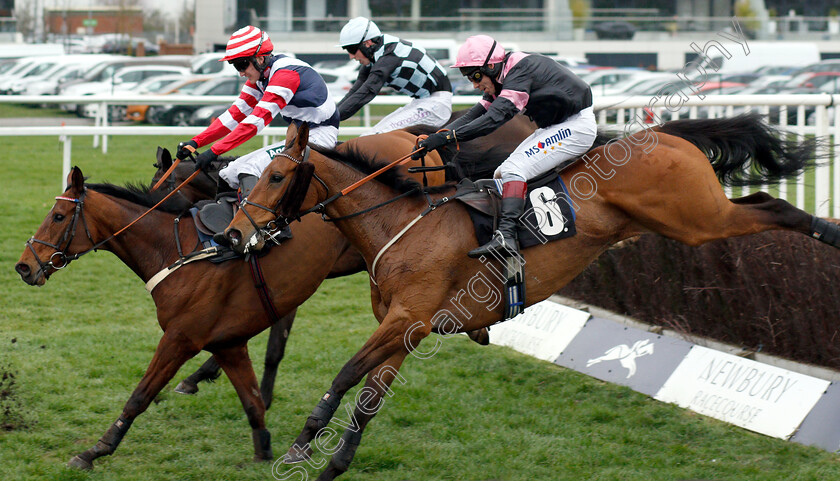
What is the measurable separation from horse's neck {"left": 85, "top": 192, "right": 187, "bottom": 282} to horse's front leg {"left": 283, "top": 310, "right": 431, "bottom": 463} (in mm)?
1195

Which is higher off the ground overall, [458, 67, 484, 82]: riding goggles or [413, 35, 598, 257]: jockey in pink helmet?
[458, 67, 484, 82]: riding goggles

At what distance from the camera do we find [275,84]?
15.5 ft

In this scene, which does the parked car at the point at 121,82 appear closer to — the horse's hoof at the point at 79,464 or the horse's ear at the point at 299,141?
the horse's hoof at the point at 79,464

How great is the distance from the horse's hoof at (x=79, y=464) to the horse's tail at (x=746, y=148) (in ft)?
10.9

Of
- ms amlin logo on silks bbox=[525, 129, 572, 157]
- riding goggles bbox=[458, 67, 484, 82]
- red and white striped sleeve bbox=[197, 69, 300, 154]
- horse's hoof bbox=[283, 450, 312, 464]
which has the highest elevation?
riding goggles bbox=[458, 67, 484, 82]

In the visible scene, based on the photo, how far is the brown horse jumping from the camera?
417cm

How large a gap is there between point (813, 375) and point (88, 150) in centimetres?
1221

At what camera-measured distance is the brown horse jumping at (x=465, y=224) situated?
417 centimetres

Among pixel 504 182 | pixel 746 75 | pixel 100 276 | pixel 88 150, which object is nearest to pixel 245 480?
pixel 504 182

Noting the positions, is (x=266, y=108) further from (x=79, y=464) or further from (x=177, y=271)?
(x=79, y=464)

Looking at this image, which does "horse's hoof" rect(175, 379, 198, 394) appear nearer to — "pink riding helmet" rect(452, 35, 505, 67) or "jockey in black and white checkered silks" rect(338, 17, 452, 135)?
"jockey in black and white checkered silks" rect(338, 17, 452, 135)

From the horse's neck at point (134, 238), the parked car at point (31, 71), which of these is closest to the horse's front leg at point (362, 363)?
the horse's neck at point (134, 238)

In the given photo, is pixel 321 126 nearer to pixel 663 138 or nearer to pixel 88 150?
pixel 663 138

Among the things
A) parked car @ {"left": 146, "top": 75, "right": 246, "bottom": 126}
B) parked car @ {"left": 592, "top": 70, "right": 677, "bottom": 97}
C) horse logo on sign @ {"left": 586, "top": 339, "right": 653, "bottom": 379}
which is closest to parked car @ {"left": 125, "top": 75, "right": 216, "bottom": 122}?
parked car @ {"left": 146, "top": 75, "right": 246, "bottom": 126}
